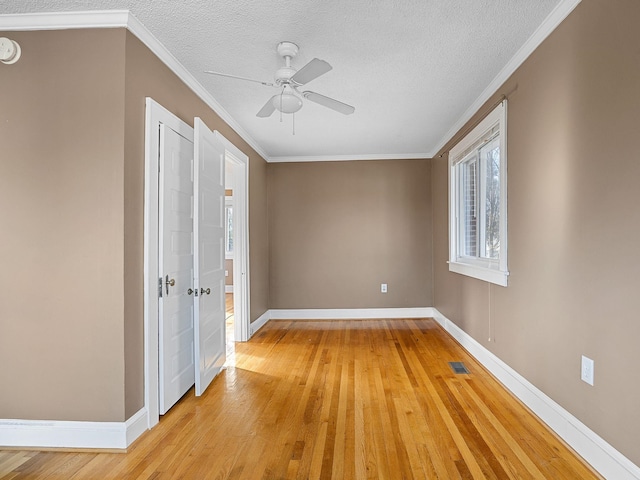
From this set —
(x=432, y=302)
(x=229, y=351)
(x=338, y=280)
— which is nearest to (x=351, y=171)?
(x=338, y=280)

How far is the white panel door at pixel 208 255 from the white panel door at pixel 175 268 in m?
0.11

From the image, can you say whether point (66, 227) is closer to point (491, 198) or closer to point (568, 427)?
point (568, 427)

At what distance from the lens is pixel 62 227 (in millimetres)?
2207

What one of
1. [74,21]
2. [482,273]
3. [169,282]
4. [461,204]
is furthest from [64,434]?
[461,204]

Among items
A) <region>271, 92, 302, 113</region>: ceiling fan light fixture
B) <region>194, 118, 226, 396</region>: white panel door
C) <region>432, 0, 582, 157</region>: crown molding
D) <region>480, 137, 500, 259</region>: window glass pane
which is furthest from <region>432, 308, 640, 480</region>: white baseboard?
<region>271, 92, 302, 113</region>: ceiling fan light fixture

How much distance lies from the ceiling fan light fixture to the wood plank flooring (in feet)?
6.76

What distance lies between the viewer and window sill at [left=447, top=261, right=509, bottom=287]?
3.08m

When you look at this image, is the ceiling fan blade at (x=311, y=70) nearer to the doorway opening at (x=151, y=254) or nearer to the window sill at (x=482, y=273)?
the doorway opening at (x=151, y=254)

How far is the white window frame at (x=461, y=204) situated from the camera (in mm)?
3064

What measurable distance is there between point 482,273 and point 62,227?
3.27m

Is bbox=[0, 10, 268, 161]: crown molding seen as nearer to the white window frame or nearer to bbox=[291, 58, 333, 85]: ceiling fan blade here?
bbox=[291, 58, 333, 85]: ceiling fan blade

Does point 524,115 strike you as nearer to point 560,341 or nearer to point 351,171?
point 560,341

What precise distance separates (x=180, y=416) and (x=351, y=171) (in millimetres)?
4191

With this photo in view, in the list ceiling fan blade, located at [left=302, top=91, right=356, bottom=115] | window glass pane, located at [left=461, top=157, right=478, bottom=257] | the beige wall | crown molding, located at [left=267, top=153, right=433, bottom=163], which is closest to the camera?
the beige wall
